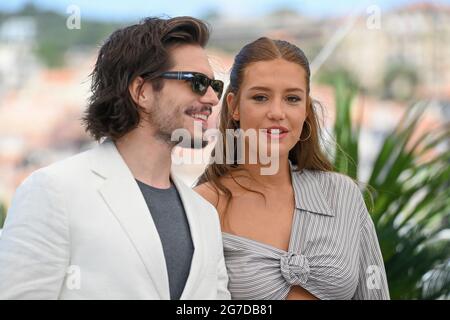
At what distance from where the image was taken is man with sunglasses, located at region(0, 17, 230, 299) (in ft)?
5.91

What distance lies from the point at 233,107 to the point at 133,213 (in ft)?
2.23

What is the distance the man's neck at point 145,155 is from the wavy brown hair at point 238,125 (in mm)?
357

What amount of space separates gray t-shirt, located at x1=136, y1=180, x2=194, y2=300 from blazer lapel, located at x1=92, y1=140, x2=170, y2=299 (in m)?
0.05

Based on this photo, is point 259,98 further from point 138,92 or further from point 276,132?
point 138,92

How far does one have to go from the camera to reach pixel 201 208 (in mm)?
2172

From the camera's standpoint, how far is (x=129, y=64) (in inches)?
83.1

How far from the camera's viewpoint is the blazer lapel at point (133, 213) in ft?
6.23

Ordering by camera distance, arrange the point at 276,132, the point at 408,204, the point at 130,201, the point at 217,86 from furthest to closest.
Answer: the point at 408,204
the point at 276,132
the point at 217,86
the point at 130,201

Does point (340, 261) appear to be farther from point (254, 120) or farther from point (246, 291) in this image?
point (254, 120)

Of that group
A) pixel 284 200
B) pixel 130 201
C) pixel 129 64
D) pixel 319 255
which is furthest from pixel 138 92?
pixel 319 255

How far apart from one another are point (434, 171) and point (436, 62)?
387 inches

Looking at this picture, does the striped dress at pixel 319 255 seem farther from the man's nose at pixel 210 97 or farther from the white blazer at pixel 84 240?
the man's nose at pixel 210 97

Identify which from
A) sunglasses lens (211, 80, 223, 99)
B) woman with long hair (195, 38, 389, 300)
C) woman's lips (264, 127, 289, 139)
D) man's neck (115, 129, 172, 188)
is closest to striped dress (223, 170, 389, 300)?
woman with long hair (195, 38, 389, 300)
